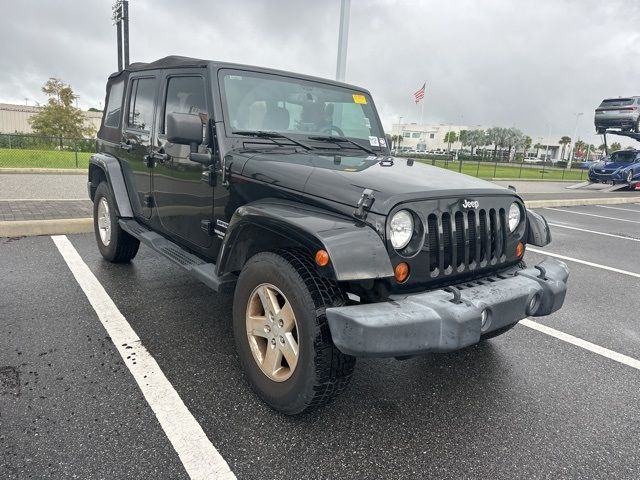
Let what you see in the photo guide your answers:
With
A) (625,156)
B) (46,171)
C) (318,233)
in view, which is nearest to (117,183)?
(318,233)

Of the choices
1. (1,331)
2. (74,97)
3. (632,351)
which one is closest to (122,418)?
(1,331)

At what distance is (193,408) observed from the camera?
8.25 ft

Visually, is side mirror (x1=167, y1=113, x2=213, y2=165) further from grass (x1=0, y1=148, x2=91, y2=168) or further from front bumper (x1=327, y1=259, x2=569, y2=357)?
grass (x1=0, y1=148, x2=91, y2=168)

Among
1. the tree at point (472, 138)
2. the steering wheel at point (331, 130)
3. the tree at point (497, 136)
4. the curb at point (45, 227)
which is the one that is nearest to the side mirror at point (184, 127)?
the steering wheel at point (331, 130)

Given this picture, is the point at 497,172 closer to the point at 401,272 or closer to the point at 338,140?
the point at 338,140

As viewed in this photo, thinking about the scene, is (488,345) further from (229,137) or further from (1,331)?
(1,331)

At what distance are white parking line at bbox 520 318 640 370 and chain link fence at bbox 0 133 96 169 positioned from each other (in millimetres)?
15599

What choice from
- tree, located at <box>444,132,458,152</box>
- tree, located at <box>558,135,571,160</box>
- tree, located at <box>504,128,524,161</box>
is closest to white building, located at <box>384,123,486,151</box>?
tree, located at <box>444,132,458,152</box>

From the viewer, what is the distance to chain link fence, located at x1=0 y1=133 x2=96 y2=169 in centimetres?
1593

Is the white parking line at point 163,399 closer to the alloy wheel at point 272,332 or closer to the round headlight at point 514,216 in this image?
the alloy wheel at point 272,332

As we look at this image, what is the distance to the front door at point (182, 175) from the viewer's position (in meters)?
3.33

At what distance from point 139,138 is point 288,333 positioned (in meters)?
2.79

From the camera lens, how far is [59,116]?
44.3 m

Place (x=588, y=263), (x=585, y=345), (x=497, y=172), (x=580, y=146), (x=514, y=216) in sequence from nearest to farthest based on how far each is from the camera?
(x=514, y=216) → (x=585, y=345) → (x=588, y=263) → (x=497, y=172) → (x=580, y=146)
